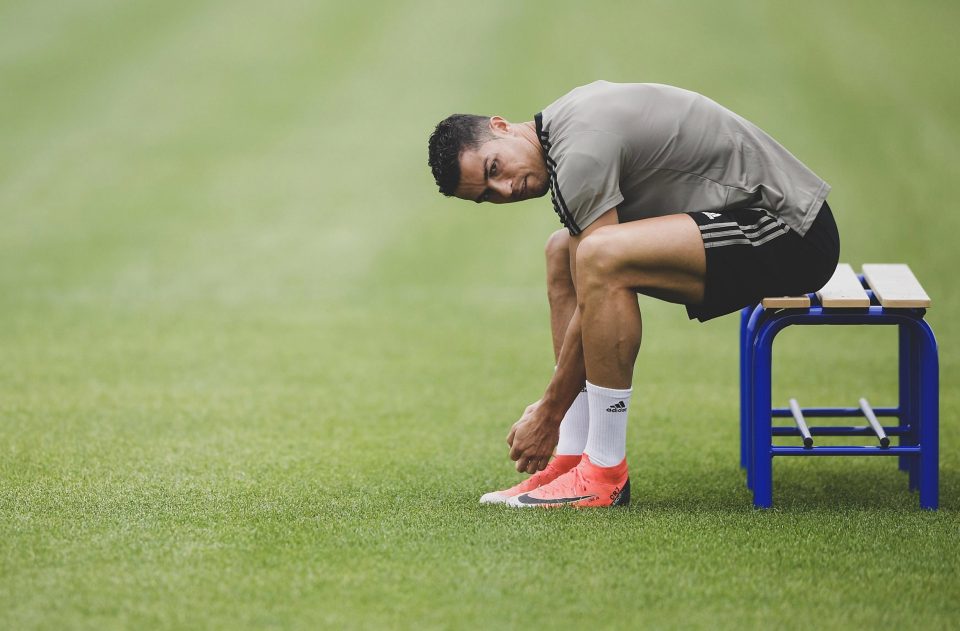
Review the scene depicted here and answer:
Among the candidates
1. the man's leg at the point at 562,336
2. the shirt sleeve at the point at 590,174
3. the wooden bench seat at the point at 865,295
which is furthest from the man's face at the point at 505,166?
the wooden bench seat at the point at 865,295

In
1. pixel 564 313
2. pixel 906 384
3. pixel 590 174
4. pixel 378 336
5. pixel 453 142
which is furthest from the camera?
pixel 378 336

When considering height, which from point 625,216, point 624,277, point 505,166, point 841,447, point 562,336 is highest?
point 505,166

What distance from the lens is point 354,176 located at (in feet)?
29.4

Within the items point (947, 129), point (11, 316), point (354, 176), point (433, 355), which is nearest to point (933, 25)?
point (947, 129)

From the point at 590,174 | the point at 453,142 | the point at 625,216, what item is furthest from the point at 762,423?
the point at 453,142

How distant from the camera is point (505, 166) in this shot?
8.39 feet

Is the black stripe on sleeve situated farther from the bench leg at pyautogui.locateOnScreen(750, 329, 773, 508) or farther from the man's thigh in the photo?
the bench leg at pyautogui.locateOnScreen(750, 329, 773, 508)

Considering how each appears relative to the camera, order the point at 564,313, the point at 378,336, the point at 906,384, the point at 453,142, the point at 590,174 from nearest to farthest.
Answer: the point at 590,174
the point at 453,142
the point at 564,313
the point at 906,384
the point at 378,336

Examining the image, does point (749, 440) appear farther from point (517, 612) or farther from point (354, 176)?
point (354, 176)

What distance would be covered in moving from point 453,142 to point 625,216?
44 centimetres

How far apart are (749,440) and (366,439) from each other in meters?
1.19

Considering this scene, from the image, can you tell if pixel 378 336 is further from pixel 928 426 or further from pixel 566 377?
pixel 928 426

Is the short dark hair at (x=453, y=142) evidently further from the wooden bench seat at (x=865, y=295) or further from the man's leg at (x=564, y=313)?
the wooden bench seat at (x=865, y=295)

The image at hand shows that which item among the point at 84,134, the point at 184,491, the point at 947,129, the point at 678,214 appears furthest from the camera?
the point at 84,134
